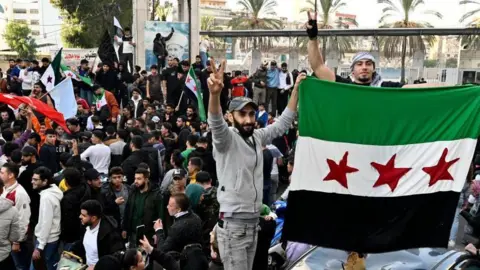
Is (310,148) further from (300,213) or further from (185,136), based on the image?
(185,136)

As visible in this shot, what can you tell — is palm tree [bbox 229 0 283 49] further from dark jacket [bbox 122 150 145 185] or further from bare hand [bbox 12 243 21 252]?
bare hand [bbox 12 243 21 252]

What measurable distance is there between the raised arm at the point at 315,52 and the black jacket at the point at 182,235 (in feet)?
6.49

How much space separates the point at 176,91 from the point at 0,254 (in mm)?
9182

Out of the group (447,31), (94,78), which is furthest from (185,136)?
(447,31)

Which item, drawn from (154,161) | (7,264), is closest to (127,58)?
(154,161)

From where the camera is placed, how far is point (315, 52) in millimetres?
4613

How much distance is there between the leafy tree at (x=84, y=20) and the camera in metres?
42.7

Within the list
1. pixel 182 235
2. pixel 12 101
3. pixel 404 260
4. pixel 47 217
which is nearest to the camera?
pixel 404 260

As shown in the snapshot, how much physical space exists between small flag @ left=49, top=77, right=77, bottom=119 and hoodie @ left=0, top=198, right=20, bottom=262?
18.4ft

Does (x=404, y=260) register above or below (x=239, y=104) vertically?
below

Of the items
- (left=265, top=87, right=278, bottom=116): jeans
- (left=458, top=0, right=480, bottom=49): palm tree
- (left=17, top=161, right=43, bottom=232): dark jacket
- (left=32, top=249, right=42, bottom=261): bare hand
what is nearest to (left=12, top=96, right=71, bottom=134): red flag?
(left=17, top=161, right=43, bottom=232): dark jacket

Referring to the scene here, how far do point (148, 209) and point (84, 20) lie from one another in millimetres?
39596

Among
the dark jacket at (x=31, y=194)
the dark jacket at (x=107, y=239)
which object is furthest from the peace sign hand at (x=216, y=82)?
the dark jacket at (x=31, y=194)

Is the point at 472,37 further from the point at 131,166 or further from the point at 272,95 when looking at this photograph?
the point at 131,166
